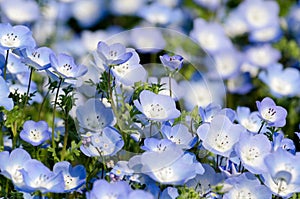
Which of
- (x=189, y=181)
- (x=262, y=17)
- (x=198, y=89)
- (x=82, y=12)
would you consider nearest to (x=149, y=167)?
(x=189, y=181)

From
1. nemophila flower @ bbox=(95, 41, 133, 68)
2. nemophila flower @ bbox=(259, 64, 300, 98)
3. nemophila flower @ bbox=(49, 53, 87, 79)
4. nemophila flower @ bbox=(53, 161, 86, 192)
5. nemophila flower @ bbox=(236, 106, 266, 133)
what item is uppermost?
nemophila flower @ bbox=(95, 41, 133, 68)

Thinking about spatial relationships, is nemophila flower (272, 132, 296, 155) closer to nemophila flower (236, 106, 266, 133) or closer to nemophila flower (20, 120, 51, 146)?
nemophila flower (236, 106, 266, 133)

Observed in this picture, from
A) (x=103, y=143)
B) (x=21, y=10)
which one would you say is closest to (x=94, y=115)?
(x=103, y=143)

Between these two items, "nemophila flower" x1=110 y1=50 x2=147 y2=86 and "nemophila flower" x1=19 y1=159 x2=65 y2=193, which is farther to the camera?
"nemophila flower" x1=110 y1=50 x2=147 y2=86

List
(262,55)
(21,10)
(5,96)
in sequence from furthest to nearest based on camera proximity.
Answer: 1. (262,55)
2. (21,10)
3. (5,96)

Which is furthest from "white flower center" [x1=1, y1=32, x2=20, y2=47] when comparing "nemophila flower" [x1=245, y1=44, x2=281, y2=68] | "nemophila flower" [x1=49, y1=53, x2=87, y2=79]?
"nemophila flower" [x1=245, y1=44, x2=281, y2=68]

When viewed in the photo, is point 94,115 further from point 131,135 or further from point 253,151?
point 253,151

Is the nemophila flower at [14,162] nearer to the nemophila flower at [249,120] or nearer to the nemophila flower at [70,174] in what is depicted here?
the nemophila flower at [70,174]
